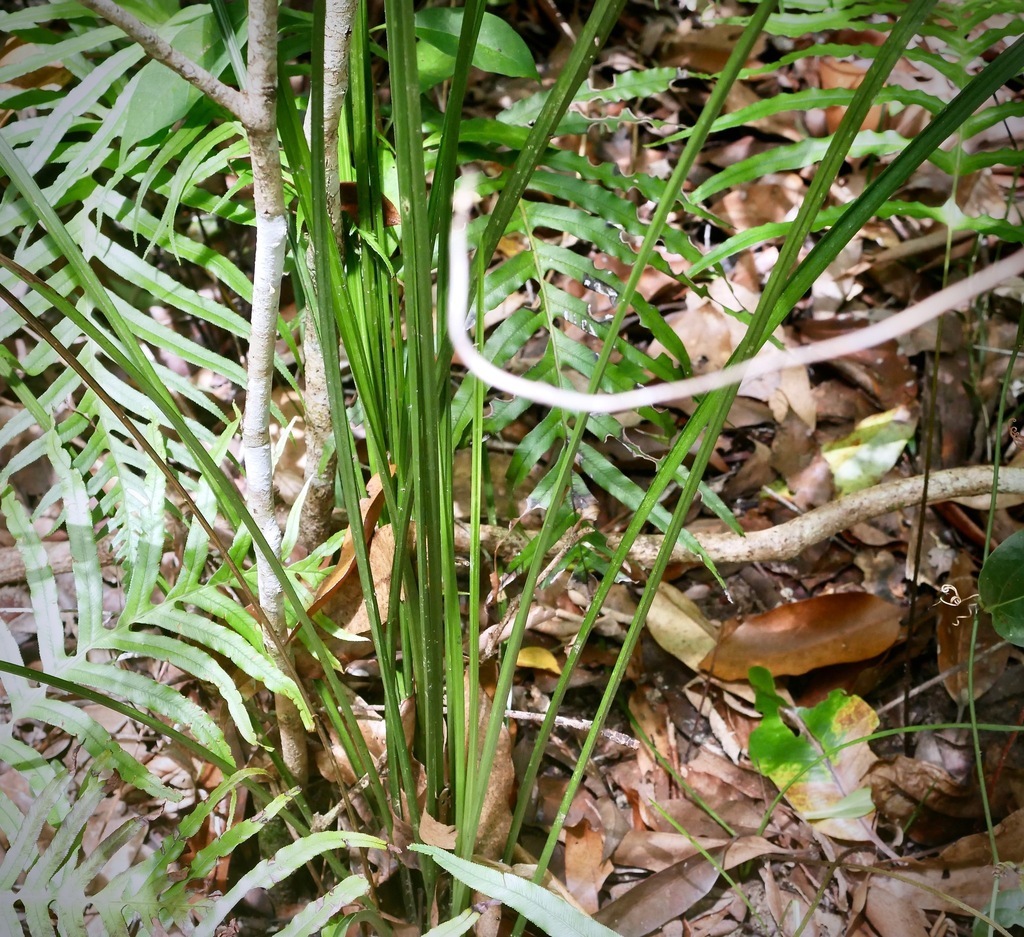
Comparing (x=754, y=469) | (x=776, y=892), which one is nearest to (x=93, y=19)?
(x=754, y=469)

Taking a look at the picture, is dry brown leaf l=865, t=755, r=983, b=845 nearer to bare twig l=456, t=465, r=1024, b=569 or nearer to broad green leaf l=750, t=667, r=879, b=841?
broad green leaf l=750, t=667, r=879, b=841

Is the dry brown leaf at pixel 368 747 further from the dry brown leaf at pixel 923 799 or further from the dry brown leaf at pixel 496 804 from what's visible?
the dry brown leaf at pixel 923 799

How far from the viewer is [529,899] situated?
59cm

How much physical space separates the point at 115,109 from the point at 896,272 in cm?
127

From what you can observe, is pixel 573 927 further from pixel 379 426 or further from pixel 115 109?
pixel 115 109

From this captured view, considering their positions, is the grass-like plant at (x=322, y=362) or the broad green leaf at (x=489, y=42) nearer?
the grass-like plant at (x=322, y=362)

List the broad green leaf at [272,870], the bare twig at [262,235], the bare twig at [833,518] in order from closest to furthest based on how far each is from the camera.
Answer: the bare twig at [262,235] < the broad green leaf at [272,870] < the bare twig at [833,518]

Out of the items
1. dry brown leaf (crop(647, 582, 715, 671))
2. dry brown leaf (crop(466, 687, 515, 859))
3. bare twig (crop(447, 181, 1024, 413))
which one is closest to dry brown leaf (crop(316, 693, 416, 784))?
dry brown leaf (crop(466, 687, 515, 859))

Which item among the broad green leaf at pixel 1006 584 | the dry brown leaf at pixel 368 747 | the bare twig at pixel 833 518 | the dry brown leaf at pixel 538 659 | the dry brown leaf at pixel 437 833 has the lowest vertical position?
the dry brown leaf at pixel 538 659

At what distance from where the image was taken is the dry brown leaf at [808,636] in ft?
3.49

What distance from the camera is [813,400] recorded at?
54.0 inches

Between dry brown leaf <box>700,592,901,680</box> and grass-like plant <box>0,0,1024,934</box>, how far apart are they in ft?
1.09

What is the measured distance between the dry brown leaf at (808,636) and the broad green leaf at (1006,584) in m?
0.23

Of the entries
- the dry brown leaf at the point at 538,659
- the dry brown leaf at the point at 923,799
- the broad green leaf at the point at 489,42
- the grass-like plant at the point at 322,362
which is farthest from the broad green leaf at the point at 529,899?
the broad green leaf at the point at 489,42
